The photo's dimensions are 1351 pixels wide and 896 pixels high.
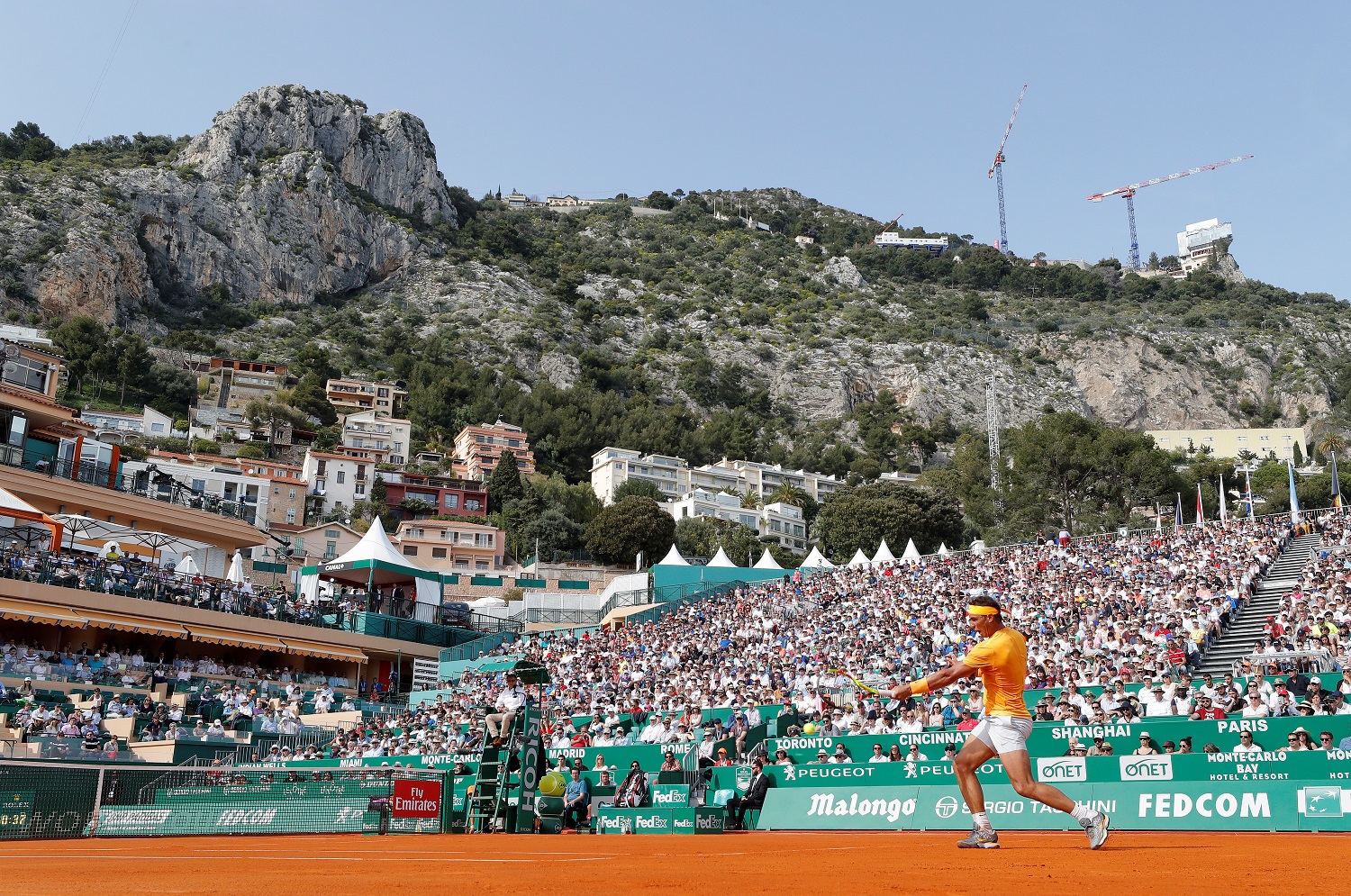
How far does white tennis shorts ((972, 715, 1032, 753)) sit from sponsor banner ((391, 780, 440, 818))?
935 centimetres

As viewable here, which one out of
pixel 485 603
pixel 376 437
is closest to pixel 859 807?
pixel 485 603

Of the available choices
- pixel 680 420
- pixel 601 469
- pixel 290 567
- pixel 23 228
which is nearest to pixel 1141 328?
pixel 680 420

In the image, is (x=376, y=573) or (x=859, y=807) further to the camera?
(x=376, y=573)

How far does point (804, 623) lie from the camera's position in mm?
32188

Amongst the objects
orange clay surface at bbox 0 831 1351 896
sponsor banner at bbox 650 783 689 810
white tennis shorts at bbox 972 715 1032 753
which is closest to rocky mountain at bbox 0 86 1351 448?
sponsor banner at bbox 650 783 689 810

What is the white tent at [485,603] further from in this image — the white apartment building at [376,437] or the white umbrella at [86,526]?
the white apartment building at [376,437]

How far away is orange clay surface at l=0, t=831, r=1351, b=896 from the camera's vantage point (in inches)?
233

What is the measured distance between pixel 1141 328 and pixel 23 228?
139312 mm

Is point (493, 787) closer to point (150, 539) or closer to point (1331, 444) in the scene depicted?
point (150, 539)

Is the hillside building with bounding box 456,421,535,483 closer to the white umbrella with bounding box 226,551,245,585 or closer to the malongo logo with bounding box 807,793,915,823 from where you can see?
the white umbrella with bounding box 226,551,245,585

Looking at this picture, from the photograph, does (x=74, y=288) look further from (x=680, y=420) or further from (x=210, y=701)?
(x=210, y=701)

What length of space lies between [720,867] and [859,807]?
603cm

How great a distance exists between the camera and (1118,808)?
12.0m

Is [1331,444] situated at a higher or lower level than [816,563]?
higher
